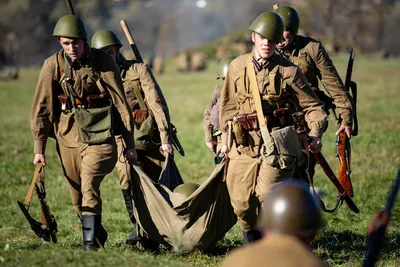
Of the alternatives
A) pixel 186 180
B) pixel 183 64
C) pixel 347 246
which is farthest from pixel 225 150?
pixel 183 64

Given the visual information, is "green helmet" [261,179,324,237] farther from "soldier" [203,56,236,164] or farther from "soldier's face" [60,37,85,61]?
"soldier" [203,56,236,164]

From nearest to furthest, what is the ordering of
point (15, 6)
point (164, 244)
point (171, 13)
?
Answer: point (164, 244)
point (15, 6)
point (171, 13)

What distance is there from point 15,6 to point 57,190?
8058 centimetres

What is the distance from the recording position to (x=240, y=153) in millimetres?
8328

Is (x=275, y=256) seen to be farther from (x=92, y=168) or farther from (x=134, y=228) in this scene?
(x=134, y=228)

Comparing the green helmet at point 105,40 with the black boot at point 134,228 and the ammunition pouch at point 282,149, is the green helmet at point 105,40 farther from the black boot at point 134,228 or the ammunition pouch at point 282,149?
the ammunition pouch at point 282,149

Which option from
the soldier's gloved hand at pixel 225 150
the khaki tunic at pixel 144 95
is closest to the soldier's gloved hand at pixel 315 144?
the soldier's gloved hand at pixel 225 150

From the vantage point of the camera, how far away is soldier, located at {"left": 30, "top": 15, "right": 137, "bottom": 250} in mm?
8484

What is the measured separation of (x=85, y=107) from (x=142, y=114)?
5.16 ft

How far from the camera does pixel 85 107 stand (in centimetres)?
862

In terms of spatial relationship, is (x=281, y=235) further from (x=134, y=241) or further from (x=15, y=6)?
(x=15, y=6)

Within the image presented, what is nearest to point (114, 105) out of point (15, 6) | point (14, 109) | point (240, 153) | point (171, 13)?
point (240, 153)

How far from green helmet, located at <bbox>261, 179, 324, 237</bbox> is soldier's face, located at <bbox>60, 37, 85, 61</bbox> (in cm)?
432

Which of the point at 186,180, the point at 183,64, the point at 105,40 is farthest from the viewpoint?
the point at 183,64
